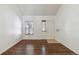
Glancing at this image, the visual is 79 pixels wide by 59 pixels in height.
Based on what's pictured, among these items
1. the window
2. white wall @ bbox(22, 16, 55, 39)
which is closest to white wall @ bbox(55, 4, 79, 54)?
white wall @ bbox(22, 16, 55, 39)

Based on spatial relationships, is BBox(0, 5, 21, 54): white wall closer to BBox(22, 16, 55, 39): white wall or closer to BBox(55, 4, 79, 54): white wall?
→ BBox(55, 4, 79, 54): white wall

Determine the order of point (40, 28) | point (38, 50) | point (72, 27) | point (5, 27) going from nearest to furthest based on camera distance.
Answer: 1. point (5, 27)
2. point (72, 27)
3. point (38, 50)
4. point (40, 28)

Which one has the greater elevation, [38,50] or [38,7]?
[38,7]

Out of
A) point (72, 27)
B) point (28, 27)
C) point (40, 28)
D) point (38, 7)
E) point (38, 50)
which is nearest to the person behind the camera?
point (72, 27)

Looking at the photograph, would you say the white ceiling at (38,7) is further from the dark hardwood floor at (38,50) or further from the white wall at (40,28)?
the dark hardwood floor at (38,50)

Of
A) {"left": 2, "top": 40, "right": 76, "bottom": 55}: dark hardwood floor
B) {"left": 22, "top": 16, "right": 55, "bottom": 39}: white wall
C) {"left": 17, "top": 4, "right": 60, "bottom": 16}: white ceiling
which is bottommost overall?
{"left": 2, "top": 40, "right": 76, "bottom": 55}: dark hardwood floor

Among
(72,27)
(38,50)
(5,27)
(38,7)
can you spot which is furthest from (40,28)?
(5,27)

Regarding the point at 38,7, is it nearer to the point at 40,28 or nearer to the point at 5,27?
the point at 40,28

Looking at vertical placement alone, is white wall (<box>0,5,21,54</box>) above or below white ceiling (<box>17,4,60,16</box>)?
below

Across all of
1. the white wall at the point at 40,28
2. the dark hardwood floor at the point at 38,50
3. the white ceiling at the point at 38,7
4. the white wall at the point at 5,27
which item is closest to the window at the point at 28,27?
the white wall at the point at 40,28

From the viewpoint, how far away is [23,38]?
856 centimetres
